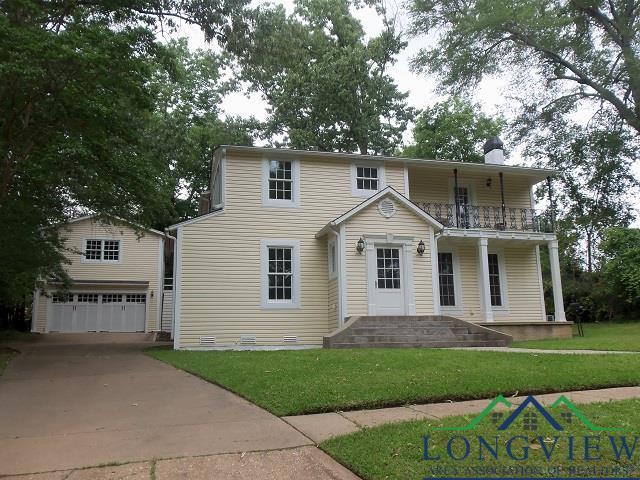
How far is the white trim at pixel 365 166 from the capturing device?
16875 mm

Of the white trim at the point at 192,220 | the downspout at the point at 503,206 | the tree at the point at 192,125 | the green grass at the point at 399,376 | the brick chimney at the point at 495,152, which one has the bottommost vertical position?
the green grass at the point at 399,376

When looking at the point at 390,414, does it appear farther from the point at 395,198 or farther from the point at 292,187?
the point at 292,187

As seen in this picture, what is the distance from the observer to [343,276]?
47.6 feet

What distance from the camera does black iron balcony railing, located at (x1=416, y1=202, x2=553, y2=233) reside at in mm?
18047

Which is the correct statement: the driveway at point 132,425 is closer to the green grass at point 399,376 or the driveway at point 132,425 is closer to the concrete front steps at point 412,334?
the green grass at point 399,376

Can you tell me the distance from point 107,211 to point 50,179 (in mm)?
2393

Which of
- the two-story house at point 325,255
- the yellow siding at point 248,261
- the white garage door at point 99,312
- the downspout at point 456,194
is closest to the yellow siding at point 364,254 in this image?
the two-story house at point 325,255

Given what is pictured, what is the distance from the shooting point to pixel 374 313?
47.9 feet

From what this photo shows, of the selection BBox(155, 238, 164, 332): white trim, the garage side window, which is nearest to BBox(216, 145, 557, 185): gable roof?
BBox(155, 238, 164, 332): white trim

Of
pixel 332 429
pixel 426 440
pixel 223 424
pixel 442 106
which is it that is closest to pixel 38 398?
pixel 223 424

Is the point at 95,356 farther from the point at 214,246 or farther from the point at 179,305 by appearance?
the point at 214,246

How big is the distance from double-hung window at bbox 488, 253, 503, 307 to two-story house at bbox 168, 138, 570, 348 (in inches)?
1.5

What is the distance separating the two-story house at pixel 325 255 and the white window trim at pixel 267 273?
1.2 inches

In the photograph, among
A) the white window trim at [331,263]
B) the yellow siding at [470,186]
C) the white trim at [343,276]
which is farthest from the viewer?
the yellow siding at [470,186]
